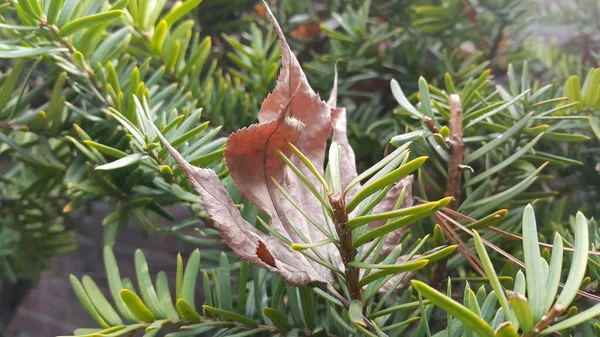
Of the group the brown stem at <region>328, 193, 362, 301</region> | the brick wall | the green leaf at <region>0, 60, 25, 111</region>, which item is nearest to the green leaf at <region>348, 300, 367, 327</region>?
the brown stem at <region>328, 193, 362, 301</region>

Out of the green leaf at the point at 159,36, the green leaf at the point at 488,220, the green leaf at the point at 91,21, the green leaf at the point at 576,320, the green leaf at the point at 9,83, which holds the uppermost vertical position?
the green leaf at the point at 91,21

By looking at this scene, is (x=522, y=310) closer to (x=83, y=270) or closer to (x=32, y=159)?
(x=32, y=159)

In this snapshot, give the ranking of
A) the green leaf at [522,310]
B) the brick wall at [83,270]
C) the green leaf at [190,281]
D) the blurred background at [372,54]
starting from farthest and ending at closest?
1. the brick wall at [83,270]
2. the blurred background at [372,54]
3. the green leaf at [190,281]
4. the green leaf at [522,310]

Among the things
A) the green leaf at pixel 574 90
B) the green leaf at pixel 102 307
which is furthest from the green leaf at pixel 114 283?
the green leaf at pixel 574 90

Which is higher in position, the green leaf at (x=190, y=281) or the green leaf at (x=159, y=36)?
the green leaf at (x=159, y=36)

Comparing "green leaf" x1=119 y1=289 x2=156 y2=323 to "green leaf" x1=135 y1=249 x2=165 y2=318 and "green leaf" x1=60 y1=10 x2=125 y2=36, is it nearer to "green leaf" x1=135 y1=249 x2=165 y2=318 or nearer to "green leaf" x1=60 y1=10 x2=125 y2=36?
"green leaf" x1=135 y1=249 x2=165 y2=318

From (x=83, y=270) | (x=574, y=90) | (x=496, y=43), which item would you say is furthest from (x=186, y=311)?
(x=83, y=270)

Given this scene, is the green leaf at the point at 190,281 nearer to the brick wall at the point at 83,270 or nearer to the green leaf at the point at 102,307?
the green leaf at the point at 102,307

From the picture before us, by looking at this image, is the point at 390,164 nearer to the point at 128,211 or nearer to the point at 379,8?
the point at 128,211
